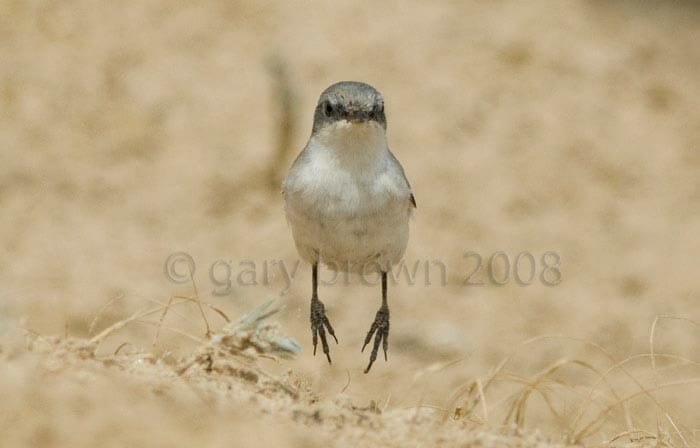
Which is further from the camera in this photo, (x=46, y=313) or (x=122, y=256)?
(x=122, y=256)

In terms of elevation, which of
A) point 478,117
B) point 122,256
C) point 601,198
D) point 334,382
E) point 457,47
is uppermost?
point 457,47

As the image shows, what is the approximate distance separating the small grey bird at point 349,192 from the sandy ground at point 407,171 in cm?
265

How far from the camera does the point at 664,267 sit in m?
10.3

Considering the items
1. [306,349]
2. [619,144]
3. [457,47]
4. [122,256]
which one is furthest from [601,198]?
[122,256]

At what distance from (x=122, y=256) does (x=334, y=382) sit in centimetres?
235

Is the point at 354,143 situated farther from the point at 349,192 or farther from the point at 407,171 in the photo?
the point at 407,171

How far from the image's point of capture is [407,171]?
10.4 meters

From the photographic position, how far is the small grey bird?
5.45 m

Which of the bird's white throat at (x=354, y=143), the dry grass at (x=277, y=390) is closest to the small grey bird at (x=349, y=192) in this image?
the bird's white throat at (x=354, y=143)

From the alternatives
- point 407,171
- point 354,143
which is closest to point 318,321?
point 354,143

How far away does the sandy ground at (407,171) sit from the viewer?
31.0 feet

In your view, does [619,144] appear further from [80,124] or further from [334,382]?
[80,124]

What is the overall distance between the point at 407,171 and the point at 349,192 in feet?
16.5

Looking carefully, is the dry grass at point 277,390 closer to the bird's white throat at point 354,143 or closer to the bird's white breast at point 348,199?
the bird's white breast at point 348,199
